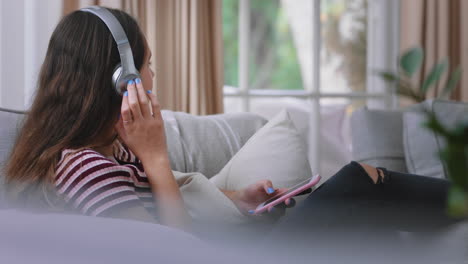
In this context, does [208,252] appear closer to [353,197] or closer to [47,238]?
[47,238]

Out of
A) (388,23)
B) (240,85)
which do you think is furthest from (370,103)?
(240,85)

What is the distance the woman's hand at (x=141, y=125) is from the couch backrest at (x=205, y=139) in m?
0.46

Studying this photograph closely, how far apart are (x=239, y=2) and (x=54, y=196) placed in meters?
2.24

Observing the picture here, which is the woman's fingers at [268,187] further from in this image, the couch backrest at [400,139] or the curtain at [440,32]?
the curtain at [440,32]

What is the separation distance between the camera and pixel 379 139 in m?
2.16

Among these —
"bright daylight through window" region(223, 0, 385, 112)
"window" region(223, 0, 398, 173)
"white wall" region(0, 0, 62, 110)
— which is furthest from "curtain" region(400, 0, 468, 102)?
"white wall" region(0, 0, 62, 110)

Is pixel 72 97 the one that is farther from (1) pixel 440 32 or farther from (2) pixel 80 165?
(1) pixel 440 32

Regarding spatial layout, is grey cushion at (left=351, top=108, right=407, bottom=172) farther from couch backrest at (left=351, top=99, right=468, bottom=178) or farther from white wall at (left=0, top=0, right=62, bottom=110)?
white wall at (left=0, top=0, right=62, bottom=110)

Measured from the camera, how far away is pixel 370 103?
352 cm

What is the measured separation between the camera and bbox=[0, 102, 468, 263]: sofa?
1.83ft

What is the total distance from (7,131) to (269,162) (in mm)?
709

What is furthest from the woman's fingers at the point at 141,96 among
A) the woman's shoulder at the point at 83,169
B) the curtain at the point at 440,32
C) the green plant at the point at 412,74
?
the curtain at the point at 440,32

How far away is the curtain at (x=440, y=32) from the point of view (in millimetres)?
3240

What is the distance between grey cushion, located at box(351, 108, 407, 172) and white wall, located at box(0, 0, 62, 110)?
1330 mm
